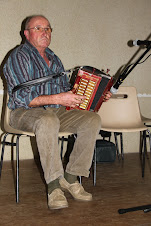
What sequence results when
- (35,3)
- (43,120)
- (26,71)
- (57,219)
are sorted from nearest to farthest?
(57,219)
(43,120)
(26,71)
(35,3)

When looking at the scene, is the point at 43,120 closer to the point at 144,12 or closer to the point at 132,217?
the point at 132,217

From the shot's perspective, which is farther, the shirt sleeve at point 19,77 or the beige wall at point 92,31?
the beige wall at point 92,31

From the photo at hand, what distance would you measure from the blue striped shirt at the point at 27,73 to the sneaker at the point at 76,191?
63 cm

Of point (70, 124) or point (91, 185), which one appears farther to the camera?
point (91, 185)

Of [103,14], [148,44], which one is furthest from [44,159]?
Answer: [103,14]

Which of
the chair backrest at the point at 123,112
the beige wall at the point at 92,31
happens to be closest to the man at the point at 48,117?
the chair backrest at the point at 123,112

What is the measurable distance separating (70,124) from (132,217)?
0.81 meters

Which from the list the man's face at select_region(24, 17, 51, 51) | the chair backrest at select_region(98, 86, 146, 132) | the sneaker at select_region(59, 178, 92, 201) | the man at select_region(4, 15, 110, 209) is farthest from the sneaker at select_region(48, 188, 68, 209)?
the man's face at select_region(24, 17, 51, 51)

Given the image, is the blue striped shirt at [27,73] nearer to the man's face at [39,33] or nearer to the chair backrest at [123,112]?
the man's face at [39,33]

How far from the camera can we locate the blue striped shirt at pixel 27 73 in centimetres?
226

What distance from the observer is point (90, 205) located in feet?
7.11

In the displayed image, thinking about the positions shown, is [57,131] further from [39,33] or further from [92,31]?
[92,31]

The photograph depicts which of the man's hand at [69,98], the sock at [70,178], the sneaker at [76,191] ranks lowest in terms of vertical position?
the sneaker at [76,191]

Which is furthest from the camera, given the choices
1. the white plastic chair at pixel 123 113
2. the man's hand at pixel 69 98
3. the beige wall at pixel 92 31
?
the beige wall at pixel 92 31
